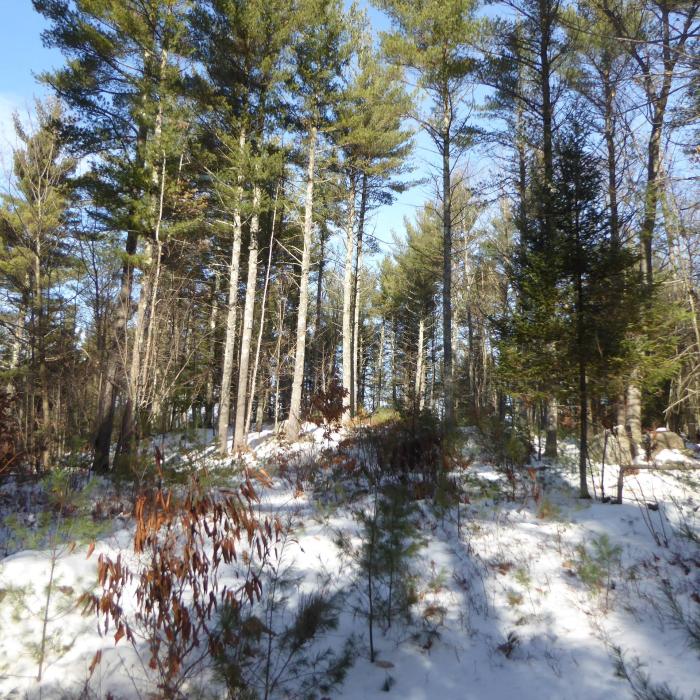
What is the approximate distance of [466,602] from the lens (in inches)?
159

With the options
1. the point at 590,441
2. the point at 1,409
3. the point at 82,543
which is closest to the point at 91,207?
the point at 1,409

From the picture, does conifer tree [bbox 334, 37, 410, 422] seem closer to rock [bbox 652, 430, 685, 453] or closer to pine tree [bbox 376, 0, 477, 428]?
pine tree [bbox 376, 0, 477, 428]

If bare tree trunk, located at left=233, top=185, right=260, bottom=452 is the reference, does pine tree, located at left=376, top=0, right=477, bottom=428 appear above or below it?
above

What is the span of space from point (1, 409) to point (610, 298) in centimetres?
868

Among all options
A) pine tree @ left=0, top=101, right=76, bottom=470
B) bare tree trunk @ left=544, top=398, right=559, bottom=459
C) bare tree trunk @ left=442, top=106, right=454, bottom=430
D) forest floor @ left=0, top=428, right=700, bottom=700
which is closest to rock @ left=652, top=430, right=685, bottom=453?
bare tree trunk @ left=544, top=398, right=559, bottom=459

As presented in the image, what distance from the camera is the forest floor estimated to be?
10.3 feet

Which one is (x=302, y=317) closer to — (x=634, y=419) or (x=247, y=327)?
(x=247, y=327)

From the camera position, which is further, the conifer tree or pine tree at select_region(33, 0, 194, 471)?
the conifer tree

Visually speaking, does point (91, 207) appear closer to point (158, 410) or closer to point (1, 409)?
point (158, 410)

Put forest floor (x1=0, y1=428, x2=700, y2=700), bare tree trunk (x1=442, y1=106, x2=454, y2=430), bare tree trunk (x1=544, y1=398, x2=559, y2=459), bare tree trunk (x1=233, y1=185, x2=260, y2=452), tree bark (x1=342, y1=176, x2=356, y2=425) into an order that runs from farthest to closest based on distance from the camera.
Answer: tree bark (x1=342, y1=176, x2=356, y2=425) → bare tree trunk (x1=233, y1=185, x2=260, y2=452) → bare tree trunk (x1=442, y1=106, x2=454, y2=430) → bare tree trunk (x1=544, y1=398, x2=559, y2=459) → forest floor (x1=0, y1=428, x2=700, y2=700)

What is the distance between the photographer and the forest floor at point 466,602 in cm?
314

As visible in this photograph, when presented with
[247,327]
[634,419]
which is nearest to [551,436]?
[634,419]

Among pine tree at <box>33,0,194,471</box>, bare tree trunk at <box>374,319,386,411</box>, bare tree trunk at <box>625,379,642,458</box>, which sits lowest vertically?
bare tree trunk at <box>625,379,642,458</box>

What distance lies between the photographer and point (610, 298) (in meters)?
6.57
